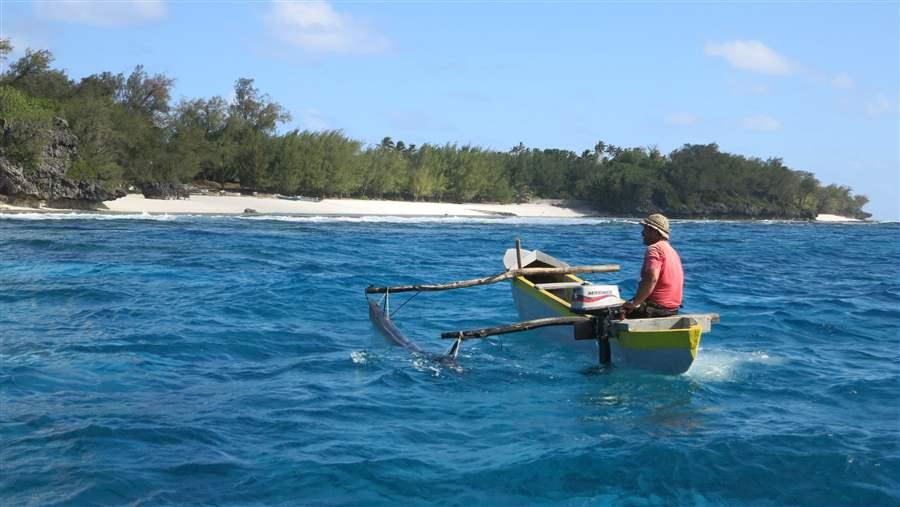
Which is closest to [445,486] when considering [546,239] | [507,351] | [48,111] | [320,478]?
[320,478]

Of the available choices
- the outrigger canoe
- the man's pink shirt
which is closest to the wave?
the outrigger canoe

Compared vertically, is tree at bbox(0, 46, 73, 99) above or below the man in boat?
above

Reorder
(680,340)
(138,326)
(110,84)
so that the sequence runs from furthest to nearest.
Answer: (110,84), (138,326), (680,340)

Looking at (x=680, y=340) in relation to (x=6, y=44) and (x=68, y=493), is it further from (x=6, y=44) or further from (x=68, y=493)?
(x=6, y=44)

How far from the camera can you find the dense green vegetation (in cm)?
5666

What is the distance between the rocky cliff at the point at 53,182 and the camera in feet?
155

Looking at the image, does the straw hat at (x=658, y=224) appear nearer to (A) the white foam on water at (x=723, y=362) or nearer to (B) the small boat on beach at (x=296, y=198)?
(A) the white foam on water at (x=723, y=362)

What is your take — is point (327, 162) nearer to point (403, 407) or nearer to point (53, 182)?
point (53, 182)

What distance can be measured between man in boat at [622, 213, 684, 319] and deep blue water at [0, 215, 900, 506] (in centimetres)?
82

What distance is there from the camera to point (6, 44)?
177ft

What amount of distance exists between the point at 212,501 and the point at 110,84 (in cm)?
7138

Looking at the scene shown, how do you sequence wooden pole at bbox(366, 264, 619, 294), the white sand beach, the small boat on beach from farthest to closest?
the small boat on beach → the white sand beach → wooden pole at bbox(366, 264, 619, 294)

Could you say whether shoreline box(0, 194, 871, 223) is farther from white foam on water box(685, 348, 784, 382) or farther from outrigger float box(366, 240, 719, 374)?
white foam on water box(685, 348, 784, 382)

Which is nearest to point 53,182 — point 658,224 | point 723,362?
point 723,362
